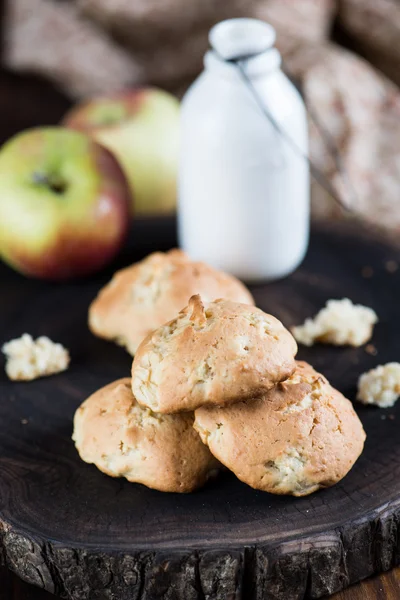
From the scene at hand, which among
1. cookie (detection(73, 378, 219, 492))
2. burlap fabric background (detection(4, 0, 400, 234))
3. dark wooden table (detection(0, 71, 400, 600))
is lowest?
dark wooden table (detection(0, 71, 400, 600))

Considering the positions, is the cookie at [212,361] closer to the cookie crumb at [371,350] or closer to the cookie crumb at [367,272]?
the cookie crumb at [371,350]

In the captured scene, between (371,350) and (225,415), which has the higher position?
(225,415)

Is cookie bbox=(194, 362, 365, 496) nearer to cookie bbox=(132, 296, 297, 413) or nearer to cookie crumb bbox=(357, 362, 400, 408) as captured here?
cookie bbox=(132, 296, 297, 413)

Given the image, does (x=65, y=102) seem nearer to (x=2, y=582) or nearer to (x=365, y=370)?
(x=365, y=370)

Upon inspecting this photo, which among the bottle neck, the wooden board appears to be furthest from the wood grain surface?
the bottle neck

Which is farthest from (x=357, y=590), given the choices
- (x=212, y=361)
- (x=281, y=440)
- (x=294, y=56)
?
(x=294, y=56)

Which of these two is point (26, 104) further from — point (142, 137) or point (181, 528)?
point (181, 528)

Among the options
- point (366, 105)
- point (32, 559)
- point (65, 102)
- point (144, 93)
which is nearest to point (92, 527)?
point (32, 559)

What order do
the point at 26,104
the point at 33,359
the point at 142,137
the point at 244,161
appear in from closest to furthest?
the point at 33,359, the point at 244,161, the point at 142,137, the point at 26,104
